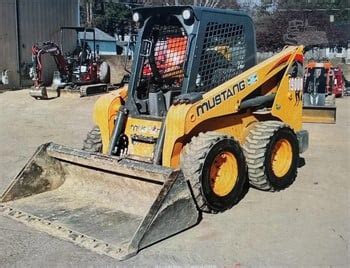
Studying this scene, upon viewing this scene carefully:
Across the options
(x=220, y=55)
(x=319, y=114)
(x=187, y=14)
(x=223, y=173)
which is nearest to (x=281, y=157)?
(x=223, y=173)

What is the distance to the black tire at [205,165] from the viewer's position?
197 inches

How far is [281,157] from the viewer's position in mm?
6320

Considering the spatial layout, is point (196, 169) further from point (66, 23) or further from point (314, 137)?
point (66, 23)

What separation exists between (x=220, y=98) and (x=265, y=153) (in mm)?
844

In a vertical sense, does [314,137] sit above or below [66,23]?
below

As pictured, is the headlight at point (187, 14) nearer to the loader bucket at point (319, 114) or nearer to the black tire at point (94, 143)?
the black tire at point (94, 143)

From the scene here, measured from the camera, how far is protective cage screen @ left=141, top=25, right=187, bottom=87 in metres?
6.12

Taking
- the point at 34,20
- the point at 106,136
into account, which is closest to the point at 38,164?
the point at 106,136

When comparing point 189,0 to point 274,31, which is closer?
point 274,31

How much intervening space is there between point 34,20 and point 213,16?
15727 mm

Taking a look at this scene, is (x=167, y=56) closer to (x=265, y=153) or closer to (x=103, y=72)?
(x=265, y=153)

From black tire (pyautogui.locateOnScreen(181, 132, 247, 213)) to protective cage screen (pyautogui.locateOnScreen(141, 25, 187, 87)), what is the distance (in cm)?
114

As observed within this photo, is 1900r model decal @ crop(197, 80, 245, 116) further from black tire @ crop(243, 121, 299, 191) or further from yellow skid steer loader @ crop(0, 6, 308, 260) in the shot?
black tire @ crop(243, 121, 299, 191)

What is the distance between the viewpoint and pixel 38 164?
586cm
